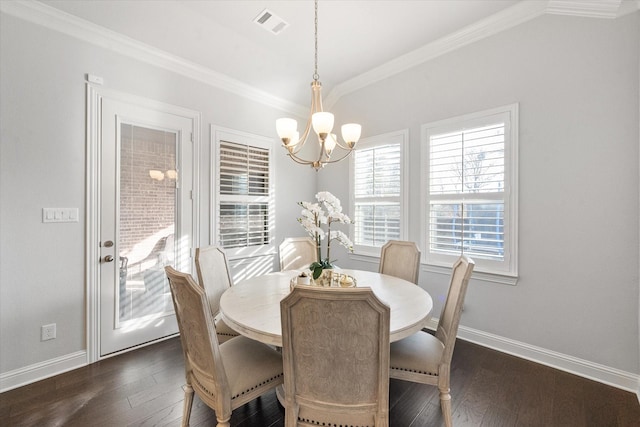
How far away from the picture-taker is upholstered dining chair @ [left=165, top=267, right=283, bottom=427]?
1282mm

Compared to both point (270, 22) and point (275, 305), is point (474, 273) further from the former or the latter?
point (270, 22)

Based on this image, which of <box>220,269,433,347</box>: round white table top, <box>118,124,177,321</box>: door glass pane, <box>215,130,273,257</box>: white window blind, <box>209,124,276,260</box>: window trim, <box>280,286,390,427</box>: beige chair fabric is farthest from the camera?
<box>215,130,273,257</box>: white window blind

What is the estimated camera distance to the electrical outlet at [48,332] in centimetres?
222

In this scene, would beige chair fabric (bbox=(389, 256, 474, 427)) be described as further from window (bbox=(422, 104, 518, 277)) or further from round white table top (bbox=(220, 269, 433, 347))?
window (bbox=(422, 104, 518, 277))

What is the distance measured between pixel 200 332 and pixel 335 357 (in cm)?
63

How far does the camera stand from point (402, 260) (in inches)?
103

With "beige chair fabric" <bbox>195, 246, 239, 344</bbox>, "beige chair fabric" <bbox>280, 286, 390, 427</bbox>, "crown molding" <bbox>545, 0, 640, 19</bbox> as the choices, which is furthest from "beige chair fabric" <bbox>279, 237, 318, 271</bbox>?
"crown molding" <bbox>545, 0, 640, 19</bbox>

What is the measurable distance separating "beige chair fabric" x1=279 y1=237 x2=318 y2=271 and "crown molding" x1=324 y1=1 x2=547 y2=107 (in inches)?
86.3

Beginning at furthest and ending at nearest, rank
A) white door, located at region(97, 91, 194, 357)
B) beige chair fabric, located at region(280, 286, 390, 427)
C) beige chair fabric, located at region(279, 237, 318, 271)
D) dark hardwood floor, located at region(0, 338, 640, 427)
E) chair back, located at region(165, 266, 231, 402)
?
1. beige chair fabric, located at region(279, 237, 318, 271)
2. white door, located at region(97, 91, 194, 357)
3. dark hardwood floor, located at region(0, 338, 640, 427)
4. chair back, located at region(165, 266, 231, 402)
5. beige chair fabric, located at region(280, 286, 390, 427)

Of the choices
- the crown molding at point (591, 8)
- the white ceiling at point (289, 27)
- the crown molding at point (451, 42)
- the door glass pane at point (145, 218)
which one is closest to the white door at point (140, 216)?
the door glass pane at point (145, 218)

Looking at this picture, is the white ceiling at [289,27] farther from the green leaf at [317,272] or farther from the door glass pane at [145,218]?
the green leaf at [317,272]

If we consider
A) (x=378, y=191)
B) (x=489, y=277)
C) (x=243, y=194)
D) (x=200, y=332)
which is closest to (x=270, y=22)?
(x=243, y=194)

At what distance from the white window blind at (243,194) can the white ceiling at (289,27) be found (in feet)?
2.51

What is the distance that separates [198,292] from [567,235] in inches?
108
